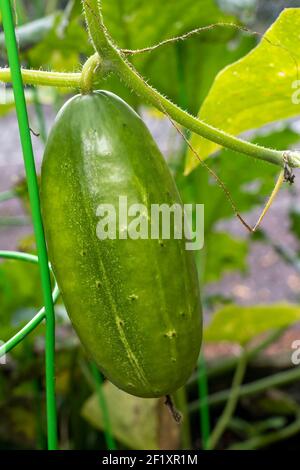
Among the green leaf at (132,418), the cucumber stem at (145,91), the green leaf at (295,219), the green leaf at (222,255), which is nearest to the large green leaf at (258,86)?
the cucumber stem at (145,91)

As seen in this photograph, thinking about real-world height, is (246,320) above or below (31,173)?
above

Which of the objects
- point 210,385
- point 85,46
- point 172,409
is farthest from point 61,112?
point 210,385

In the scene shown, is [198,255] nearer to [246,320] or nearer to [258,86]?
[246,320]

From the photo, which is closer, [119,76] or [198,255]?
[119,76]

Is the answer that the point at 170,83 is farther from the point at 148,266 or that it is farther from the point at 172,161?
the point at 148,266

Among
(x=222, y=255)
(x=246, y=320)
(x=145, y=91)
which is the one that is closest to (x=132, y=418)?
(x=246, y=320)

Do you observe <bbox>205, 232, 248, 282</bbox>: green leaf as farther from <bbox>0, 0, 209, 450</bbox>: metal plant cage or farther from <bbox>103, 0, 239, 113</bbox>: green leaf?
<bbox>0, 0, 209, 450</bbox>: metal plant cage
